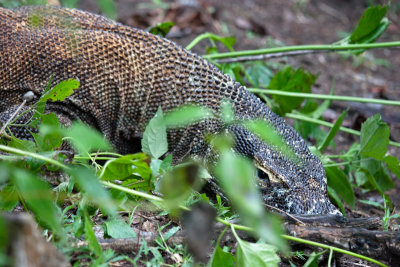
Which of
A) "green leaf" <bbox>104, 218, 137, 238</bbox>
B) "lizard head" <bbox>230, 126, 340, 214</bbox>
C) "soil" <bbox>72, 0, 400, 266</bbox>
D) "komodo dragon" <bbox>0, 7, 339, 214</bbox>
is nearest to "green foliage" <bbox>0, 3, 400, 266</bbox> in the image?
"green leaf" <bbox>104, 218, 137, 238</bbox>

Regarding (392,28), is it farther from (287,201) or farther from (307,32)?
(287,201)

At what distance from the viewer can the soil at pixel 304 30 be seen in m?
6.71

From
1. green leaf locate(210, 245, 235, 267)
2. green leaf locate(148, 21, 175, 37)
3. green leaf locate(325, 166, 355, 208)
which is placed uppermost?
green leaf locate(148, 21, 175, 37)

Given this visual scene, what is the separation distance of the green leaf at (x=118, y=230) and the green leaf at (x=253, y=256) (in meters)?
0.56

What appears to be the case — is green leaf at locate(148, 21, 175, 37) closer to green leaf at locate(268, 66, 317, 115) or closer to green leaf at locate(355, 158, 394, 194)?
green leaf at locate(268, 66, 317, 115)

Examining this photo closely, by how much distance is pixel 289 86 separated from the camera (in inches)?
175

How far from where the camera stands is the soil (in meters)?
6.71

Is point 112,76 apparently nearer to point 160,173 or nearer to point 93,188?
point 160,173

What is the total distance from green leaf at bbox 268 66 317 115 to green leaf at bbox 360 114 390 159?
1.02 m

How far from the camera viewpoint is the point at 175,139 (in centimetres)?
366

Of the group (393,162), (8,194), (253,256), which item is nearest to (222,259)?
(253,256)

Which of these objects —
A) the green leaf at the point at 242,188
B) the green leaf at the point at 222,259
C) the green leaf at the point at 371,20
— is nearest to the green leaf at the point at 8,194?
the green leaf at the point at 222,259

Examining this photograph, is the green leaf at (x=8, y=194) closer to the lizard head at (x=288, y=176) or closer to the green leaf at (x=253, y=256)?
the green leaf at (x=253, y=256)

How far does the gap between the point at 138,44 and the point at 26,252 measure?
279cm
